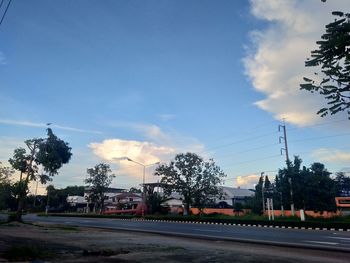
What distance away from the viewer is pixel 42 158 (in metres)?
37.1

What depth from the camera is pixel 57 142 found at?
123ft

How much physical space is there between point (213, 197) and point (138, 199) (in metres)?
39.1

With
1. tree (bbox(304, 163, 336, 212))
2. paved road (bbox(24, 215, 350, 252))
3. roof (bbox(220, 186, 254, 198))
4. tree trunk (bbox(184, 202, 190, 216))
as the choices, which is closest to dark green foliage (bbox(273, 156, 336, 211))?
tree (bbox(304, 163, 336, 212))

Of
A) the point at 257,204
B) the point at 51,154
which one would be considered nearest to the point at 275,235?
the point at 51,154

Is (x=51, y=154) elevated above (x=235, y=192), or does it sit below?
below

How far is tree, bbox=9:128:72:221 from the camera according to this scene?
37.1 metres

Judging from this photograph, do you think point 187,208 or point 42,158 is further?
point 187,208

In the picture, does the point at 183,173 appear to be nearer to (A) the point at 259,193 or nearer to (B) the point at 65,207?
(A) the point at 259,193

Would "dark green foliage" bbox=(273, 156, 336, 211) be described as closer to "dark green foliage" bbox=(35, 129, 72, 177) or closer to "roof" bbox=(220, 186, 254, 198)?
"dark green foliage" bbox=(35, 129, 72, 177)

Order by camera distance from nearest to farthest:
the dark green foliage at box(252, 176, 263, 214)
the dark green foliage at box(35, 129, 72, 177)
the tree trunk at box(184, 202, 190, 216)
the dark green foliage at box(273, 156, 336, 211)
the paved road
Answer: the paved road, the dark green foliage at box(35, 129, 72, 177), the dark green foliage at box(273, 156, 336, 211), the tree trunk at box(184, 202, 190, 216), the dark green foliage at box(252, 176, 263, 214)

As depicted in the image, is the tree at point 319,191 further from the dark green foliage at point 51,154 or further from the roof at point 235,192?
the roof at point 235,192

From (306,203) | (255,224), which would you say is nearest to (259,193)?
(306,203)

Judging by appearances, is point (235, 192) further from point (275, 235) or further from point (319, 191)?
point (275, 235)

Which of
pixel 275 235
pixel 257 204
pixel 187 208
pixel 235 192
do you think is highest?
pixel 235 192
